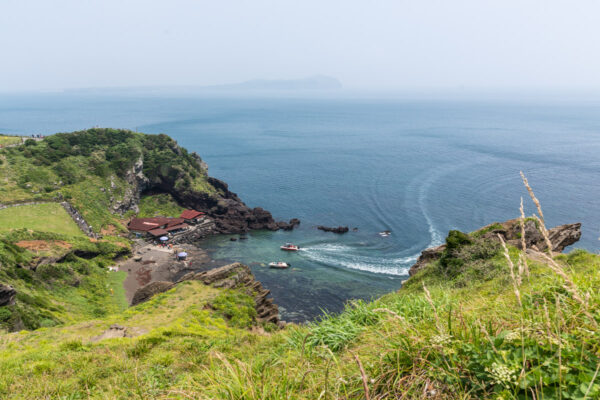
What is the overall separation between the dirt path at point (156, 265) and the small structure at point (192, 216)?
9.57 metres

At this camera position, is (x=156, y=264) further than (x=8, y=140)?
No

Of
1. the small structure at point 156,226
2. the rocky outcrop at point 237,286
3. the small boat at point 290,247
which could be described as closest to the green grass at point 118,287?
the rocky outcrop at point 237,286

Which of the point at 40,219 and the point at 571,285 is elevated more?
the point at 571,285

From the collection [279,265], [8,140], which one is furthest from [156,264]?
[8,140]

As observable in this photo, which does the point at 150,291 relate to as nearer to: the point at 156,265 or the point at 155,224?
the point at 156,265

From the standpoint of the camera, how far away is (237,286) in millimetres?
33062

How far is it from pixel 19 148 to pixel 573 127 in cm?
24120

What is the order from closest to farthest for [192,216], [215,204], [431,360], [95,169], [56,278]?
[431,360], [56,278], [192,216], [95,169], [215,204]

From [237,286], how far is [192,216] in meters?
42.9

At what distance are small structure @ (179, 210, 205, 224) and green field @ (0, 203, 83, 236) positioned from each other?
2045cm

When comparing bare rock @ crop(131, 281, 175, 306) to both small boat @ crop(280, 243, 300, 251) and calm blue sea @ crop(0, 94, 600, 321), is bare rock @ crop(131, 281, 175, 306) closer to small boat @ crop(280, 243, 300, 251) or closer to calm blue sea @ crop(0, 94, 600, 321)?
calm blue sea @ crop(0, 94, 600, 321)

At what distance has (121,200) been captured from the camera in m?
71.5

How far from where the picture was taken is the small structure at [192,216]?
71312mm

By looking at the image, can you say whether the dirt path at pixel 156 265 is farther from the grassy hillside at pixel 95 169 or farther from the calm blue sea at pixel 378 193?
the grassy hillside at pixel 95 169
